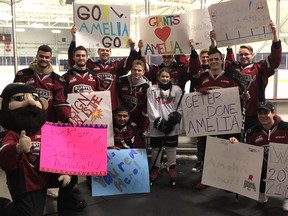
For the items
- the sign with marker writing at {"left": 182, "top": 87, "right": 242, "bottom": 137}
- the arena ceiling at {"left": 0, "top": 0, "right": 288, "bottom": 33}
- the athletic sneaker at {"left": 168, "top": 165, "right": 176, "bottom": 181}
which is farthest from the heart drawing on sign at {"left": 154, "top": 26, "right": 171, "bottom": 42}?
the arena ceiling at {"left": 0, "top": 0, "right": 288, "bottom": 33}

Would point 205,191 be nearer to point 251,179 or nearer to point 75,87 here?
point 251,179

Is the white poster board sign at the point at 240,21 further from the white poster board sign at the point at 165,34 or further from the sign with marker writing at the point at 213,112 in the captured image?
the sign with marker writing at the point at 213,112

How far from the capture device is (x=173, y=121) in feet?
9.53

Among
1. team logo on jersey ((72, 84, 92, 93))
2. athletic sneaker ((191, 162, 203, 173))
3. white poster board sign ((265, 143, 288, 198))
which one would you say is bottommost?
athletic sneaker ((191, 162, 203, 173))

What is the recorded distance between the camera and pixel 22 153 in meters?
1.92

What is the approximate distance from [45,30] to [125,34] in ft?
40.6

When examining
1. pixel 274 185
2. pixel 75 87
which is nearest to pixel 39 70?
pixel 75 87

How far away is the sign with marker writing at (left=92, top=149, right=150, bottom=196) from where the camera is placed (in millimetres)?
2768

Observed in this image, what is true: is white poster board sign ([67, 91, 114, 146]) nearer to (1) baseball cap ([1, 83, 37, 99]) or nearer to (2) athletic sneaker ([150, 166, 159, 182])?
(2) athletic sneaker ([150, 166, 159, 182])

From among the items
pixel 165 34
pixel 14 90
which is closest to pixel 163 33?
pixel 165 34

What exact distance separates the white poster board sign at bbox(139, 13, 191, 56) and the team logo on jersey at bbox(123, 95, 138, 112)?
502mm

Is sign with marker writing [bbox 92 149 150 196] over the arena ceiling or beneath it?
beneath

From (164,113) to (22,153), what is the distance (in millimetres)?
1425

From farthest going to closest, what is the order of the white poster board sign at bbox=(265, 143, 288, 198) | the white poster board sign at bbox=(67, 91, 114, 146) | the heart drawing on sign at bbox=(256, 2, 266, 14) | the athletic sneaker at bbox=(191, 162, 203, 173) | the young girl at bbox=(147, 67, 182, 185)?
the athletic sneaker at bbox=(191, 162, 203, 173) < the young girl at bbox=(147, 67, 182, 185) < the white poster board sign at bbox=(67, 91, 114, 146) < the heart drawing on sign at bbox=(256, 2, 266, 14) < the white poster board sign at bbox=(265, 143, 288, 198)
